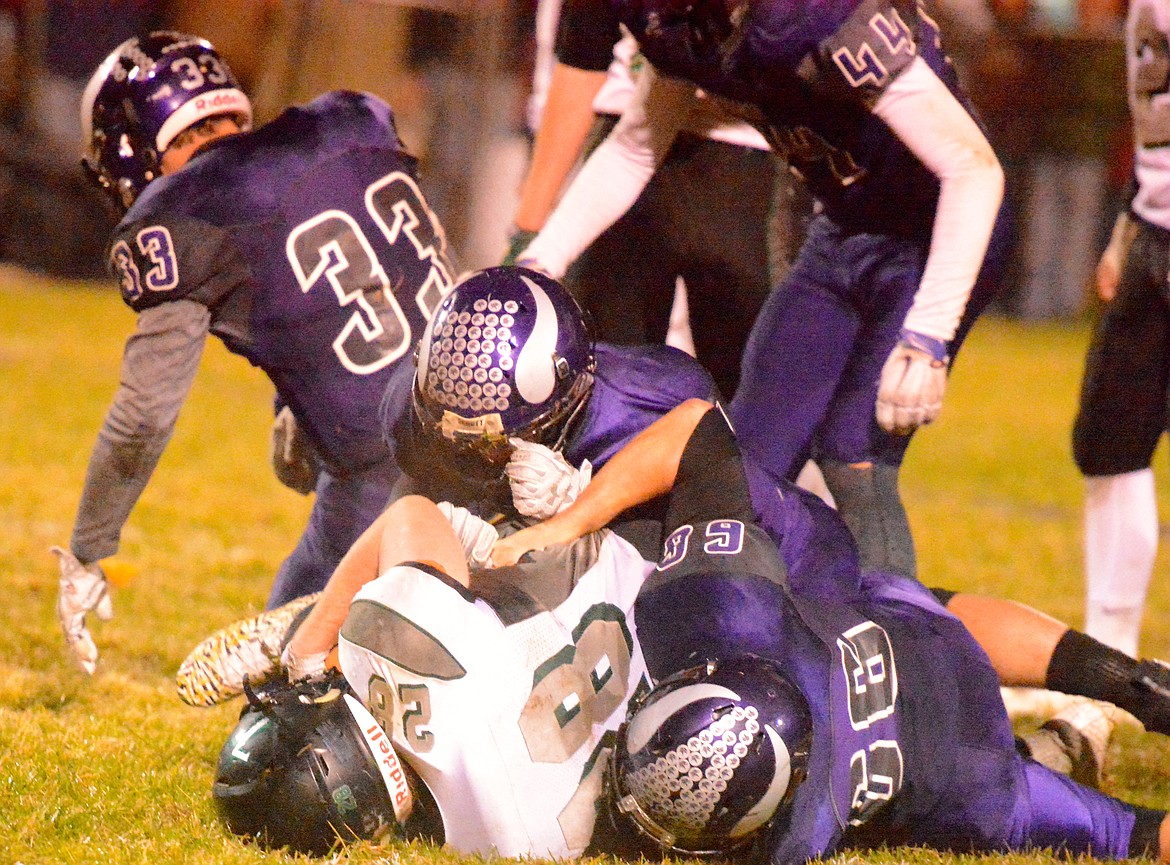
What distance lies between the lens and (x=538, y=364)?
2852mm

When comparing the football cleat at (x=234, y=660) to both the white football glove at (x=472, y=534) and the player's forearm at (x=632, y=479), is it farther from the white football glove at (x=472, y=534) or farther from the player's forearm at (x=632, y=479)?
the player's forearm at (x=632, y=479)

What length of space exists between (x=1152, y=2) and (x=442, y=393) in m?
2.16

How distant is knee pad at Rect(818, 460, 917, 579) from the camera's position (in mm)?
3564

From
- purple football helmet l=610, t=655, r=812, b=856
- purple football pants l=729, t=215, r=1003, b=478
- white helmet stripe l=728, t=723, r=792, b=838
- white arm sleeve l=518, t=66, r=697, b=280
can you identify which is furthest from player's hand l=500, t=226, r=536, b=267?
white helmet stripe l=728, t=723, r=792, b=838

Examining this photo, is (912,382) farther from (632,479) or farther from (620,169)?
(620,169)

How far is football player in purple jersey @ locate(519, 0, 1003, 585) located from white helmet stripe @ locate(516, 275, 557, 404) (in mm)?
713

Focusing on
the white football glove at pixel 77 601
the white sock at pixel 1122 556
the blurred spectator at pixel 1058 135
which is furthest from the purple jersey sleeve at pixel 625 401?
the blurred spectator at pixel 1058 135

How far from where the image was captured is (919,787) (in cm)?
271

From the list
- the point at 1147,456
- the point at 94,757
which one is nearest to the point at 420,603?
the point at 94,757

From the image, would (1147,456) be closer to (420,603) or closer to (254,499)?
(420,603)

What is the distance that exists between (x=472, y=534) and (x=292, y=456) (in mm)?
1264

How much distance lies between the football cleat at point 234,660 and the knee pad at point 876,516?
1.31 metres

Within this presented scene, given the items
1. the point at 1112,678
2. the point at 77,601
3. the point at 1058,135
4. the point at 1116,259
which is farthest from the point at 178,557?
the point at 1058,135

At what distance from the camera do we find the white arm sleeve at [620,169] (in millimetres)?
3641
